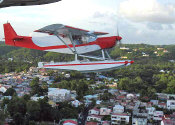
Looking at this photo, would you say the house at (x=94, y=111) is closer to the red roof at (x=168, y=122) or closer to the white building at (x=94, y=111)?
the white building at (x=94, y=111)

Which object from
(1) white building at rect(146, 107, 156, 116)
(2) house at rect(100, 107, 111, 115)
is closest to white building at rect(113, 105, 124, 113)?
(2) house at rect(100, 107, 111, 115)

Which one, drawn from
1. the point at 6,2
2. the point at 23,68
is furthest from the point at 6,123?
the point at 23,68

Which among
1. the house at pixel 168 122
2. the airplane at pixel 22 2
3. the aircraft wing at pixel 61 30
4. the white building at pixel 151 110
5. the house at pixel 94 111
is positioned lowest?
the white building at pixel 151 110

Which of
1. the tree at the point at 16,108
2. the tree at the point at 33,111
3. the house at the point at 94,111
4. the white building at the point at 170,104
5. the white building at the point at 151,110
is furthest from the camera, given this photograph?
the white building at the point at 170,104

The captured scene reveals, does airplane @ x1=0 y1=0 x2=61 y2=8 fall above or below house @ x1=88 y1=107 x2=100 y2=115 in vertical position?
above

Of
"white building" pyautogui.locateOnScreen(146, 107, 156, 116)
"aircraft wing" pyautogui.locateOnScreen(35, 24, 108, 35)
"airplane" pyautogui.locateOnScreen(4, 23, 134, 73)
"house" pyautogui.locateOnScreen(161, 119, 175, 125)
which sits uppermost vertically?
"aircraft wing" pyautogui.locateOnScreen(35, 24, 108, 35)

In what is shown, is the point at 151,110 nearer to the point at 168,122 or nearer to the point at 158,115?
the point at 158,115

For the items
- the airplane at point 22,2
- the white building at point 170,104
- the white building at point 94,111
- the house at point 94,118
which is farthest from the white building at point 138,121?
the airplane at point 22,2

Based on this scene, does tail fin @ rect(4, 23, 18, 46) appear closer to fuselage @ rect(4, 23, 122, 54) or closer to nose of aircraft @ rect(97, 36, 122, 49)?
fuselage @ rect(4, 23, 122, 54)

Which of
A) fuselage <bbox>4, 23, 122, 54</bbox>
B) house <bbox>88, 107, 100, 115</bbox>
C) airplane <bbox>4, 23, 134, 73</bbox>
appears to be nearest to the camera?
airplane <bbox>4, 23, 134, 73</bbox>
